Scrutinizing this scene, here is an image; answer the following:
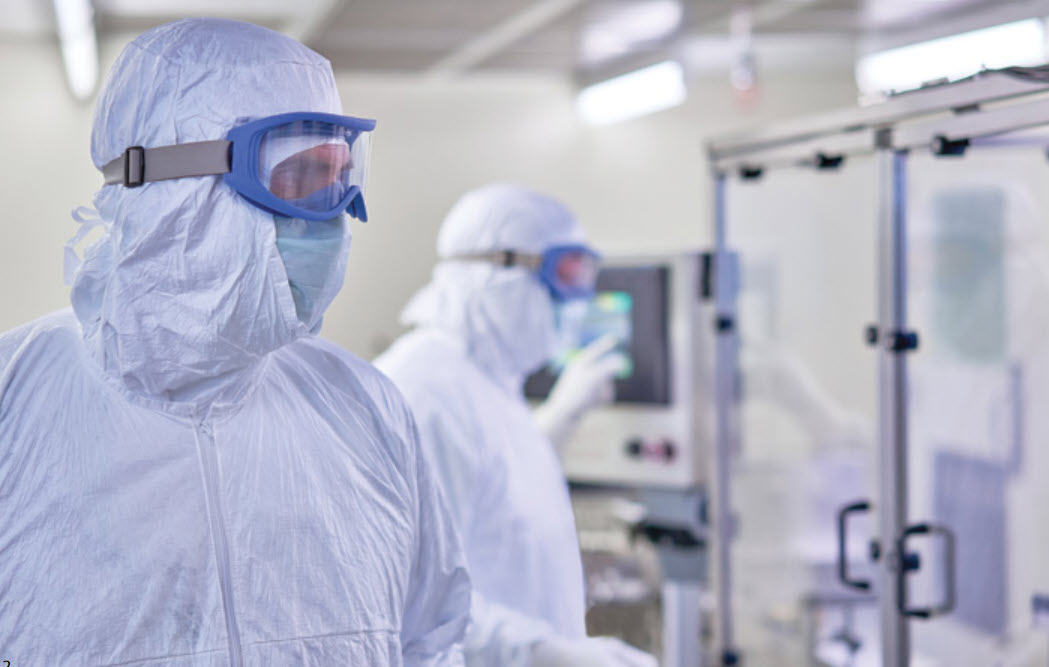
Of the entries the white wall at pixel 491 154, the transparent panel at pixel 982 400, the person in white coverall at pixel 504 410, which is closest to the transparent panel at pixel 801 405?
the transparent panel at pixel 982 400

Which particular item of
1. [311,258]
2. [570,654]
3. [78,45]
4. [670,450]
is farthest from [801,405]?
[78,45]

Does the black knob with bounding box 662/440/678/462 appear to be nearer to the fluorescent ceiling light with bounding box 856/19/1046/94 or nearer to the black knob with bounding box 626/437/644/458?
the black knob with bounding box 626/437/644/458

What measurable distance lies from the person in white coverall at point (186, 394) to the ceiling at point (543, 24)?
2.02 metres

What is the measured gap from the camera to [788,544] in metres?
2.99

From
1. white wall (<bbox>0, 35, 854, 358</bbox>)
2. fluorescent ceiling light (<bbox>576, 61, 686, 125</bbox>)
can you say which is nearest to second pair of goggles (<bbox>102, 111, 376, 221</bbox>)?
fluorescent ceiling light (<bbox>576, 61, 686, 125</bbox>)

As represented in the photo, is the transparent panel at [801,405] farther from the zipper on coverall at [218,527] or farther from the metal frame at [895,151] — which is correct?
the zipper on coverall at [218,527]

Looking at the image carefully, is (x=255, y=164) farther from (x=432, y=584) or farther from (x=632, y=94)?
(x=632, y=94)

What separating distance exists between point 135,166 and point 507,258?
1.06 metres

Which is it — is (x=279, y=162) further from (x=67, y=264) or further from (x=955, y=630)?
(x=955, y=630)

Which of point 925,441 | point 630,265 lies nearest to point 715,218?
point 630,265

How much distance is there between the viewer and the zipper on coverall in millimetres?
1043

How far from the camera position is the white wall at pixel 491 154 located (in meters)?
4.19

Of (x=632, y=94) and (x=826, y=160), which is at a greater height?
(x=632, y=94)

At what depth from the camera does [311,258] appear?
1.06 meters
